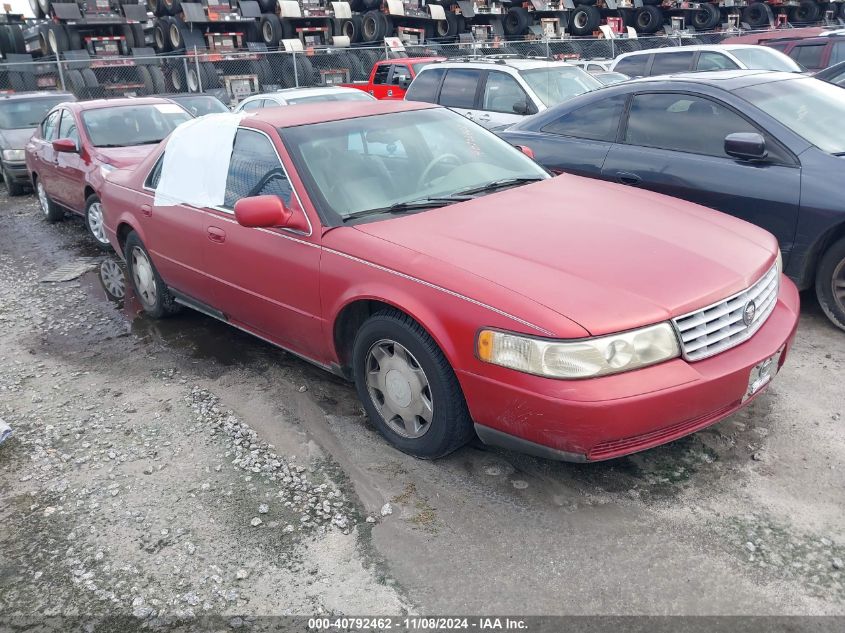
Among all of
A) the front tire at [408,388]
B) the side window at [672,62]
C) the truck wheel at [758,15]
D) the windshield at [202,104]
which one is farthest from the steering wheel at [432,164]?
the truck wheel at [758,15]

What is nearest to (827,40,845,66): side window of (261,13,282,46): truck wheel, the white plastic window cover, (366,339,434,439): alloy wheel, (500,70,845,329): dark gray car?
(500,70,845,329): dark gray car

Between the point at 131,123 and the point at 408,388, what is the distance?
6457mm

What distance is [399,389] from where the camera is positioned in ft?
11.1

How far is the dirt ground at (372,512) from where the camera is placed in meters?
2.60

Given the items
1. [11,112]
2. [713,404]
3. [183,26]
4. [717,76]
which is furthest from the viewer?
[183,26]

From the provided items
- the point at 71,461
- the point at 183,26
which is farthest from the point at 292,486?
the point at 183,26

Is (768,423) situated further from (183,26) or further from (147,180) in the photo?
(183,26)

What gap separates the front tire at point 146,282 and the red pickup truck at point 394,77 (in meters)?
8.87

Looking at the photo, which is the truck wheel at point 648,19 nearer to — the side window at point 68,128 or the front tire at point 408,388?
the side window at point 68,128

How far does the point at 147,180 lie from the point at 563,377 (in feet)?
12.0

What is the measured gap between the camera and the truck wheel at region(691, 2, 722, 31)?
2383cm

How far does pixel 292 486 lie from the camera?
10.8ft

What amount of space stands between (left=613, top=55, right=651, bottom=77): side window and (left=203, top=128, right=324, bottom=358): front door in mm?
9055

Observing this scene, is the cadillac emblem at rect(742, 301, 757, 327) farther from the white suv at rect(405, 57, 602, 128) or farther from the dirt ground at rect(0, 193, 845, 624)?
the white suv at rect(405, 57, 602, 128)
